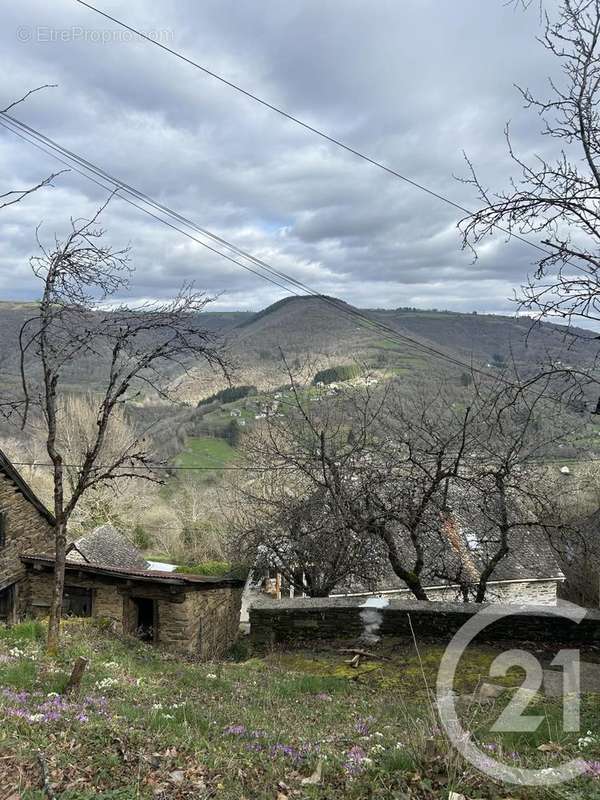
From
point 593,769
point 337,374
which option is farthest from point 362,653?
point 337,374

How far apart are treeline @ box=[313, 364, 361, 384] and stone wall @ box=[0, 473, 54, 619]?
10.9 meters

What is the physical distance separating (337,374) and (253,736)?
65.4 feet

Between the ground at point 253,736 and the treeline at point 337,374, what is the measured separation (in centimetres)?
1363

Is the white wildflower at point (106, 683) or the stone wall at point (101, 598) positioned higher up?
the white wildflower at point (106, 683)

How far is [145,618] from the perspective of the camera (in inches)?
731

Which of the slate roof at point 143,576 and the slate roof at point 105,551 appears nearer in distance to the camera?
the slate roof at point 143,576

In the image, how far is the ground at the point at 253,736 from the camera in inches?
143

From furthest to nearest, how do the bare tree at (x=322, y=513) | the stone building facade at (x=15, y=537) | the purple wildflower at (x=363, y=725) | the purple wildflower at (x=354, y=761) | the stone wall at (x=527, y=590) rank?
the stone wall at (x=527, y=590) < the stone building facade at (x=15, y=537) < the bare tree at (x=322, y=513) < the purple wildflower at (x=363, y=725) < the purple wildflower at (x=354, y=761)

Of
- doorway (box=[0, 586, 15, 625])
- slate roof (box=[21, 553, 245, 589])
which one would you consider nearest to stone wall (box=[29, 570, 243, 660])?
slate roof (box=[21, 553, 245, 589])

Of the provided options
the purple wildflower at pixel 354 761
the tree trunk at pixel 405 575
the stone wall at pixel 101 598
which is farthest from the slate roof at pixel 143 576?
the purple wildflower at pixel 354 761

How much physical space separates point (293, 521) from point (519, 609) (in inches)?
320

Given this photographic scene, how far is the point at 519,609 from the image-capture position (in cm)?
847

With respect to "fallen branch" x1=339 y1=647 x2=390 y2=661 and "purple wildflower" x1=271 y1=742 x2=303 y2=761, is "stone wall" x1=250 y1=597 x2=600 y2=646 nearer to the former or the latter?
"fallen branch" x1=339 y1=647 x2=390 y2=661

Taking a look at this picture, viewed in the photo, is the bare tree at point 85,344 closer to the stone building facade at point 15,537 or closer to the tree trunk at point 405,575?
the tree trunk at point 405,575
